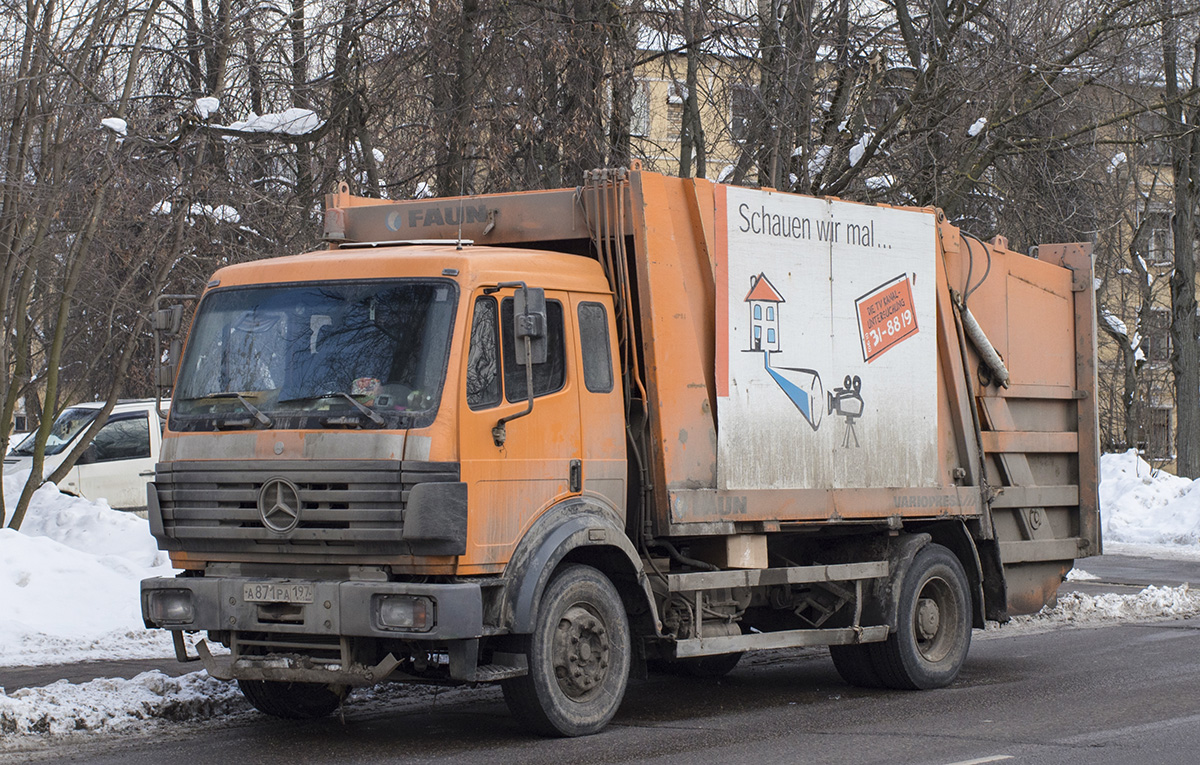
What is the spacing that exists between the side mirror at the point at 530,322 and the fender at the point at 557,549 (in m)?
0.85

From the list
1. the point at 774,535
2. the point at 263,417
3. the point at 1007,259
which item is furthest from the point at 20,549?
the point at 1007,259

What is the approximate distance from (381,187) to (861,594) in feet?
24.6

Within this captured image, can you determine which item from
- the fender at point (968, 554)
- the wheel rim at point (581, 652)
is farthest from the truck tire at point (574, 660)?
the fender at point (968, 554)

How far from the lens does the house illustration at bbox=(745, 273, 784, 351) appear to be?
8571mm

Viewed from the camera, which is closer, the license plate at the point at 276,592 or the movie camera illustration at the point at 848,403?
the license plate at the point at 276,592

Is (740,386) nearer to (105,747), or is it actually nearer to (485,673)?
(485,673)

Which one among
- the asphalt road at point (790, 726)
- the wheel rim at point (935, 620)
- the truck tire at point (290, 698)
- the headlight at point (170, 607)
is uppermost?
the headlight at point (170, 607)

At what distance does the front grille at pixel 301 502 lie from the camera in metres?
6.93

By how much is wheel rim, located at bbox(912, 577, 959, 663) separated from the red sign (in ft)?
5.55

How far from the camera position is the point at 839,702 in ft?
29.7

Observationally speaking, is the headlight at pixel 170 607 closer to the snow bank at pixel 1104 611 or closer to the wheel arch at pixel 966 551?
the wheel arch at pixel 966 551

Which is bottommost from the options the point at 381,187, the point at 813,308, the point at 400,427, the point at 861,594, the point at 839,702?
the point at 839,702

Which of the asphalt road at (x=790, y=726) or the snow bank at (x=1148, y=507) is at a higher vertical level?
the snow bank at (x=1148, y=507)

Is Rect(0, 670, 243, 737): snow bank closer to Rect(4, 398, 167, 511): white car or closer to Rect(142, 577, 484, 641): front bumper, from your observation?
Rect(142, 577, 484, 641): front bumper
